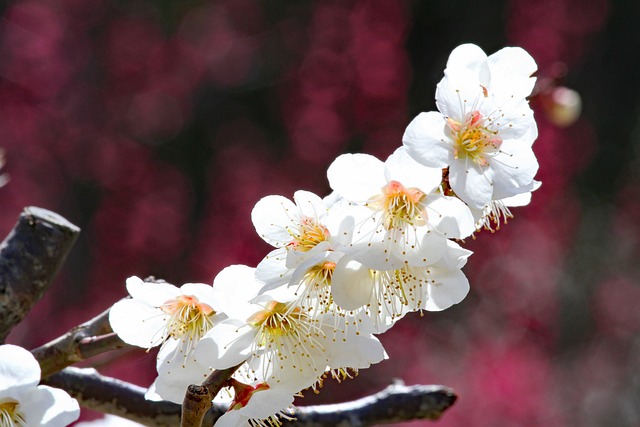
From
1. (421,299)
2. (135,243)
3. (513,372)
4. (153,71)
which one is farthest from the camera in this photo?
(153,71)

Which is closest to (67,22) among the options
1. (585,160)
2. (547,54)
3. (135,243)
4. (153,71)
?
(153,71)

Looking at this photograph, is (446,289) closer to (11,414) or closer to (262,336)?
(262,336)

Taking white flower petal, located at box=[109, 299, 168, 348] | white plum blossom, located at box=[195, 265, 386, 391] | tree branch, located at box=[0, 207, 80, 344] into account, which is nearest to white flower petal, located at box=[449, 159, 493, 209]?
white plum blossom, located at box=[195, 265, 386, 391]

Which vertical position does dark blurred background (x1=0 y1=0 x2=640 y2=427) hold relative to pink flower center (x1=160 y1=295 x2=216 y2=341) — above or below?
above

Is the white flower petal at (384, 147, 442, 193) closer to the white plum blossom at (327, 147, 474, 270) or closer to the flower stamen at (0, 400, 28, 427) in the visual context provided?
the white plum blossom at (327, 147, 474, 270)

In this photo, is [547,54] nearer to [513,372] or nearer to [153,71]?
[513,372]

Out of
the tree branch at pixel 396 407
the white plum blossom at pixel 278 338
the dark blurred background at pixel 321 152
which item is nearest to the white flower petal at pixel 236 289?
the white plum blossom at pixel 278 338
